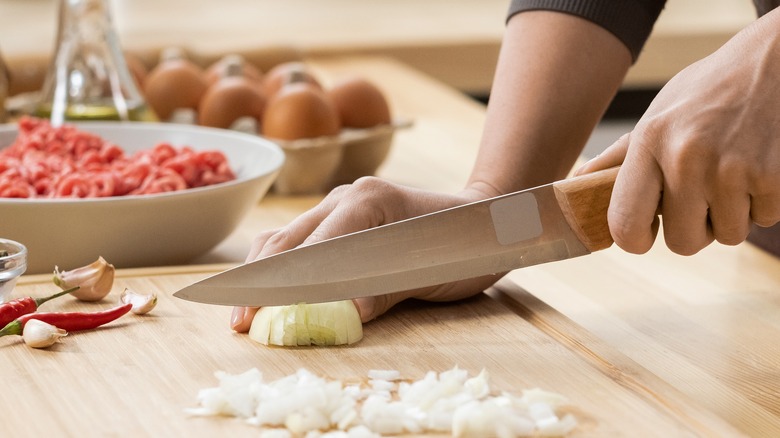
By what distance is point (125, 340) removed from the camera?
3.37 feet

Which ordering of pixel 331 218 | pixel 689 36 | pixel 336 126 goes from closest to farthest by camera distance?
pixel 331 218 → pixel 336 126 → pixel 689 36

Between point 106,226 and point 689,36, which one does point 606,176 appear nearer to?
point 106,226

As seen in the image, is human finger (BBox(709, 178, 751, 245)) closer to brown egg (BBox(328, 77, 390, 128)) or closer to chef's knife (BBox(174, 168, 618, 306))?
chef's knife (BBox(174, 168, 618, 306))

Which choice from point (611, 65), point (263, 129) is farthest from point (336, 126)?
point (611, 65)

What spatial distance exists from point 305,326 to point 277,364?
5 cm

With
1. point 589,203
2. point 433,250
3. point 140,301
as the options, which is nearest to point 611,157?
point 589,203

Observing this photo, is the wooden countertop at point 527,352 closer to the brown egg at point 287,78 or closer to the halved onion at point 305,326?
the halved onion at point 305,326

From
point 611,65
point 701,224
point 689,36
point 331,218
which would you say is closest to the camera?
point 701,224

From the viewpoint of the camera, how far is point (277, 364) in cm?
98

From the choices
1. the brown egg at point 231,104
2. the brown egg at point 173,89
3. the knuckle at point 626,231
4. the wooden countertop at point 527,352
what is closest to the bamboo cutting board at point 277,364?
the wooden countertop at point 527,352

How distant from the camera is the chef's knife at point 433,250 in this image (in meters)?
1.01

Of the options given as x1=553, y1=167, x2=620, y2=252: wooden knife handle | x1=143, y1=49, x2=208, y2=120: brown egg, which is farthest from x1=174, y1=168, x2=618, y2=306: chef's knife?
x1=143, y1=49, x2=208, y2=120: brown egg

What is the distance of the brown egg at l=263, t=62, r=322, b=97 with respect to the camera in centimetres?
177

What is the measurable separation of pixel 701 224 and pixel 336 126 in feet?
2.56
